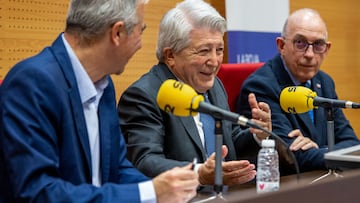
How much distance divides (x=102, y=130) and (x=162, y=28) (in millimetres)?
758

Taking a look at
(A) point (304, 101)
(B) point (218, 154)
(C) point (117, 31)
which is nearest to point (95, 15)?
(C) point (117, 31)

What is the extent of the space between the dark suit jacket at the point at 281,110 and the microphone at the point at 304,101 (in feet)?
1.28

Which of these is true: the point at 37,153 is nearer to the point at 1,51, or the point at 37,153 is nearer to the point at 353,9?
the point at 1,51

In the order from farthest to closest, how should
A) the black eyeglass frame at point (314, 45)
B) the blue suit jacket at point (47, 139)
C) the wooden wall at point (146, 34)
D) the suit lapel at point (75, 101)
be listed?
1. the wooden wall at point (146, 34)
2. the black eyeglass frame at point (314, 45)
3. the suit lapel at point (75, 101)
4. the blue suit jacket at point (47, 139)

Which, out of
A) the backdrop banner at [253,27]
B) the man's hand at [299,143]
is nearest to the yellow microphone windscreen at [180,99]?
the man's hand at [299,143]

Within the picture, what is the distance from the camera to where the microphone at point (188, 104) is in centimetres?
144

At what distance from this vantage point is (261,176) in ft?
5.73

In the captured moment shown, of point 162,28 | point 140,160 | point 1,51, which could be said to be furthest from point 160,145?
point 1,51

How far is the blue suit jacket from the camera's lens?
4.18ft

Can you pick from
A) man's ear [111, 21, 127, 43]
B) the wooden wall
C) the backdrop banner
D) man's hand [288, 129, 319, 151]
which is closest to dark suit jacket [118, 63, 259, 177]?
man's hand [288, 129, 319, 151]

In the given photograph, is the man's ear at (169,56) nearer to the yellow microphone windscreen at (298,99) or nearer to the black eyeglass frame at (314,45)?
the yellow microphone windscreen at (298,99)

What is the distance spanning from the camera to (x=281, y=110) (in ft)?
8.55

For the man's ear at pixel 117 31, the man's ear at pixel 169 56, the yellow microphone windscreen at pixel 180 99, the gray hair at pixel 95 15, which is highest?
the gray hair at pixel 95 15

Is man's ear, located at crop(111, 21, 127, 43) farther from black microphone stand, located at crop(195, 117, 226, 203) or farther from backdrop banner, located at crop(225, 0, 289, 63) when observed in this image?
backdrop banner, located at crop(225, 0, 289, 63)
